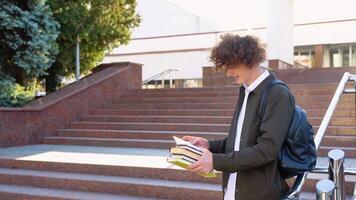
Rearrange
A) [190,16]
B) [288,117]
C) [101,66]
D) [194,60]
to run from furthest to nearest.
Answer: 1. [190,16]
2. [194,60]
3. [101,66]
4. [288,117]

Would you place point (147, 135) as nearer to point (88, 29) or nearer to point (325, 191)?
point (88, 29)

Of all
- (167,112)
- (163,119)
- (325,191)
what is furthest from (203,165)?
(167,112)

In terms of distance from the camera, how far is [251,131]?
225 centimetres

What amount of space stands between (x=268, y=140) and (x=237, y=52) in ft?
1.45

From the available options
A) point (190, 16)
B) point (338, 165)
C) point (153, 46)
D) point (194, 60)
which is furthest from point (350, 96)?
point (190, 16)

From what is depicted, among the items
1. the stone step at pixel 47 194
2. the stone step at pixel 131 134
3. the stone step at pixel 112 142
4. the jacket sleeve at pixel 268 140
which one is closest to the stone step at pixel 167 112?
the stone step at pixel 131 134

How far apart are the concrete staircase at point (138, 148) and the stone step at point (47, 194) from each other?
1 centimetres

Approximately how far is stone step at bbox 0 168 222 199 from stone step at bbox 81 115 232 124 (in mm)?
2964

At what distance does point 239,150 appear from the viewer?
87.7 inches

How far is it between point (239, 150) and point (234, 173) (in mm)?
181

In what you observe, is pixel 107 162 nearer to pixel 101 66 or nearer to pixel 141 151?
pixel 141 151

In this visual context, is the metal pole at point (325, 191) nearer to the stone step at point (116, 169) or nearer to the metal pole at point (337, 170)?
the metal pole at point (337, 170)

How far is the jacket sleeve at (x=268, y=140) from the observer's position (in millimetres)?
2131

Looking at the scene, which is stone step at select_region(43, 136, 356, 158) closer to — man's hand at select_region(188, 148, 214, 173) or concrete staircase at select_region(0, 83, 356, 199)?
concrete staircase at select_region(0, 83, 356, 199)
